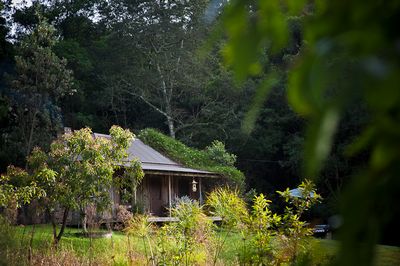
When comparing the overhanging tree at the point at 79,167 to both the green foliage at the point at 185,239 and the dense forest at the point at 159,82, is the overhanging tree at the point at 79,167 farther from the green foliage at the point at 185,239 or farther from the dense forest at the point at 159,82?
the dense forest at the point at 159,82

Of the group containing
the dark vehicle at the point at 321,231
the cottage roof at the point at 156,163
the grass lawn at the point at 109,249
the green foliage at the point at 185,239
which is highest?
the cottage roof at the point at 156,163

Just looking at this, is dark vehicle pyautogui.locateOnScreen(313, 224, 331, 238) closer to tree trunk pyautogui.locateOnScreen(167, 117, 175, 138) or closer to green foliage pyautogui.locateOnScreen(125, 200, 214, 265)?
tree trunk pyautogui.locateOnScreen(167, 117, 175, 138)

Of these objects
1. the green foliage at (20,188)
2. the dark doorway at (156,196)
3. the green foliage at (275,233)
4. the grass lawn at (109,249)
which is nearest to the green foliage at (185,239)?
the grass lawn at (109,249)

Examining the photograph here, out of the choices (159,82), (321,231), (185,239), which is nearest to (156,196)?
(321,231)

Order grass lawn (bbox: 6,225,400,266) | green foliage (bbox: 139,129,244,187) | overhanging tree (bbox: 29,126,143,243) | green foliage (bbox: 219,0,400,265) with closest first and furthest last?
green foliage (bbox: 219,0,400,265)
grass lawn (bbox: 6,225,400,266)
overhanging tree (bbox: 29,126,143,243)
green foliage (bbox: 139,129,244,187)

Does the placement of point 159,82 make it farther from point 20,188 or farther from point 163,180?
point 20,188

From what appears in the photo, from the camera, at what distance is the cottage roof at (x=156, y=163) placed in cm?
1973

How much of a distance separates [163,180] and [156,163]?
3.77 feet

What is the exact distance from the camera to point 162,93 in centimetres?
3105

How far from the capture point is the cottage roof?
19.7 metres

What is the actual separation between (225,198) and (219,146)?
663 inches

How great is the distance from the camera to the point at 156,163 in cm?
2061

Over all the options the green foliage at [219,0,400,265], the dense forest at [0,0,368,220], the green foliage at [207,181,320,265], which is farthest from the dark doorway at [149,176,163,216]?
the green foliage at [219,0,400,265]

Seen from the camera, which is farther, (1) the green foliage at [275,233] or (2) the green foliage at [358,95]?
(1) the green foliage at [275,233]
